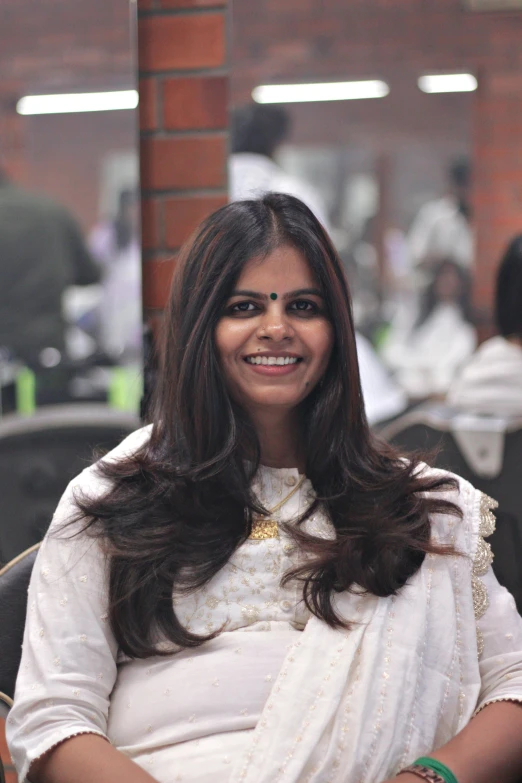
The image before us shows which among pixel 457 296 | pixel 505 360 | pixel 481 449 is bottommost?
pixel 481 449

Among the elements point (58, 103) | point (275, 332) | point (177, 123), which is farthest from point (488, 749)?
point (58, 103)

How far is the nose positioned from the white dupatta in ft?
1.12

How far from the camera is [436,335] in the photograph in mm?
4922

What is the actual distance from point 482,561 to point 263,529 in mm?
309

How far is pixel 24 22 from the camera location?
2.39 m

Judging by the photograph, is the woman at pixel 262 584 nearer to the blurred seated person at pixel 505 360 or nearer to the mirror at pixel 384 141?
the blurred seated person at pixel 505 360

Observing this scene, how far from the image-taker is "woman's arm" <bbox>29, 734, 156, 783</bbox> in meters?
1.24

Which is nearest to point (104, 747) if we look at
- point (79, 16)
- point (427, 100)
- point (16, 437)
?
point (16, 437)

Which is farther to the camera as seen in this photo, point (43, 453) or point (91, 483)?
point (43, 453)

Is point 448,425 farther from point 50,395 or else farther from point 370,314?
point 370,314

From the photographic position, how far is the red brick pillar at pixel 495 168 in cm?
494

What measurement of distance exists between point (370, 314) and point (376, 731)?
3.75 metres

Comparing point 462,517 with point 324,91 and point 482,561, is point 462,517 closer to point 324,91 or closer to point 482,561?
point 482,561

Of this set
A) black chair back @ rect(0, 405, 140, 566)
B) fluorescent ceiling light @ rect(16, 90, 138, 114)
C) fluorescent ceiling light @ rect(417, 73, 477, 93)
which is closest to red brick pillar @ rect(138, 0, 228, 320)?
black chair back @ rect(0, 405, 140, 566)
